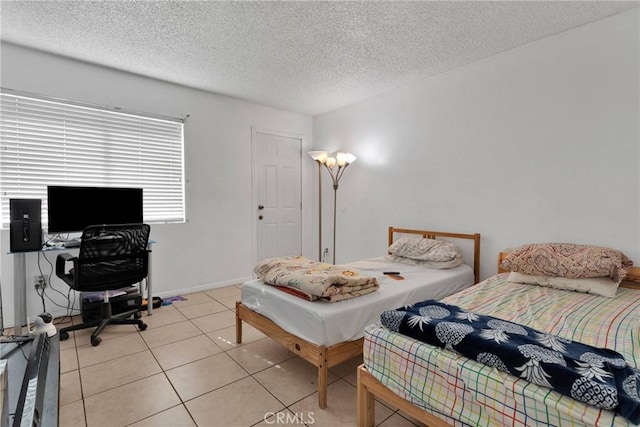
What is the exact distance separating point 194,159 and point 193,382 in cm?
262

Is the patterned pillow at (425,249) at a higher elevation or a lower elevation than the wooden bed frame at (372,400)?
A: higher

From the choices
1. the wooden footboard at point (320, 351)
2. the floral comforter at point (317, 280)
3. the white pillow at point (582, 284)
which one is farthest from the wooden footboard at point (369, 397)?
the white pillow at point (582, 284)

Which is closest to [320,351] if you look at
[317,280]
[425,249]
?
[317,280]

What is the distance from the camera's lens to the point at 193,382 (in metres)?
1.99

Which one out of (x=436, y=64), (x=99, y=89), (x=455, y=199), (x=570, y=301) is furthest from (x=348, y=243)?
(x=99, y=89)

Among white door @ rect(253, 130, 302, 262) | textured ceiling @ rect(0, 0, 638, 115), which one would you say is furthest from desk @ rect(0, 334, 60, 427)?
white door @ rect(253, 130, 302, 262)

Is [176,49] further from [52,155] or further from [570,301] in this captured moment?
[570,301]

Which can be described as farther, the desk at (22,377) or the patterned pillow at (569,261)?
the patterned pillow at (569,261)

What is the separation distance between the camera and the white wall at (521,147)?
Result: 226 cm

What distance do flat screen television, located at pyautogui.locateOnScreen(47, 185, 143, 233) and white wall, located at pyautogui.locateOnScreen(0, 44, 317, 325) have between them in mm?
466

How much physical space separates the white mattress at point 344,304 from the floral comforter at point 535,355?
1.28ft

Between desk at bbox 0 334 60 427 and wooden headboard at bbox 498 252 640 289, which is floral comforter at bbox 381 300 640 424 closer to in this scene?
desk at bbox 0 334 60 427

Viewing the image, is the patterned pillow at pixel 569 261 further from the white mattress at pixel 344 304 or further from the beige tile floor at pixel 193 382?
the beige tile floor at pixel 193 382

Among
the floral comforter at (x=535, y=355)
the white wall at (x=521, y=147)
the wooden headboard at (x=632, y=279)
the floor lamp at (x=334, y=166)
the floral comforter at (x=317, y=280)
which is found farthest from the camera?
the floor lamp at (x=334, y=166)
